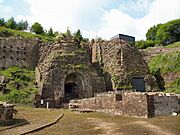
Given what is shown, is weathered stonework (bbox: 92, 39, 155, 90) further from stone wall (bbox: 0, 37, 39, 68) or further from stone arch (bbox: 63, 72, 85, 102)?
stone wall (bbox: 0, 37, 39, 68)

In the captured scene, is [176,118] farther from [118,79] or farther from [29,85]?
[29,85]

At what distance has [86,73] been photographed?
30.4 m

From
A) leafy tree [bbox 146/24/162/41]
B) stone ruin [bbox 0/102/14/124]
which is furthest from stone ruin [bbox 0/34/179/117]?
leafy tree [bbox 146/24/162/41]

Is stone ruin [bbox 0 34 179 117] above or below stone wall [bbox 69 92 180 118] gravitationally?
above

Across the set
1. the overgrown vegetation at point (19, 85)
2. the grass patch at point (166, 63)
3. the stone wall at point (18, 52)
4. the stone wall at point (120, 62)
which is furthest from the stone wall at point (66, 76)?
the stone wall at point (18, 52)

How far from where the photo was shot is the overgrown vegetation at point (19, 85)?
25.8m

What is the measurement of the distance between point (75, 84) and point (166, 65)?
1108 cm

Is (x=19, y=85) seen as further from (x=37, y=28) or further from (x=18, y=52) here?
(x=37, y=28)

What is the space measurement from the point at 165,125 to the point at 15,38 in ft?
A: 103

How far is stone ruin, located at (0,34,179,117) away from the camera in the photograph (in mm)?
28641

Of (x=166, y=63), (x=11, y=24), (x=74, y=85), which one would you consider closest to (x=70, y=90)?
(x=74, y=85)

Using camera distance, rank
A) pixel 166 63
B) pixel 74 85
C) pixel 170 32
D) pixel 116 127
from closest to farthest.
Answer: pixel 116 127 < pixel 74 85 < pixel 166 63 < pixel 170 32

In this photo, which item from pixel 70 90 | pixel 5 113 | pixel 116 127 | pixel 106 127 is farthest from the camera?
pixel 70 90

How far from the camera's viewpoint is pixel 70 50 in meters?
32.0
